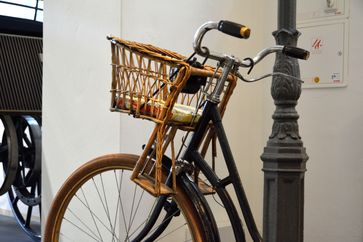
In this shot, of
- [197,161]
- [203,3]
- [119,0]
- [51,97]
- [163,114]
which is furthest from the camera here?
[51,97]

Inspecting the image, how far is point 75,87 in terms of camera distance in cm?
299

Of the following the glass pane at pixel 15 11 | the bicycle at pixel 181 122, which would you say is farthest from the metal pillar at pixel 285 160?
the glass pane at pixel 15 11

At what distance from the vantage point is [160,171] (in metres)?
1.74

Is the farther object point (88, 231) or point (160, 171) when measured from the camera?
point (88, 231)

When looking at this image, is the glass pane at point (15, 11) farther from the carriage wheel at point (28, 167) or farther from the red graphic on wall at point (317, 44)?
the red graphic on wall at point (317, 44)

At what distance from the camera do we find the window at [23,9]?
16.2ft

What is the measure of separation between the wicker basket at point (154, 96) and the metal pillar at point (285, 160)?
0.25 m

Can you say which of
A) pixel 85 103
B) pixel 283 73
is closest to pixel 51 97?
pixel 85 103

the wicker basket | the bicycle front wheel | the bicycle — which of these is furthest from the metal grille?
the wicker basket

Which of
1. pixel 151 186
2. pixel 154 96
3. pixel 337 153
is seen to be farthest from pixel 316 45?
pixel 151 186

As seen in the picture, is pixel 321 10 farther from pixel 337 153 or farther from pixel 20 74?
pixel 20 74

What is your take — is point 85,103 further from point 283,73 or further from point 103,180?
point 283,73

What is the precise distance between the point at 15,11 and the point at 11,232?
2.18 meters

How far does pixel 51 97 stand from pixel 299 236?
195 cm
